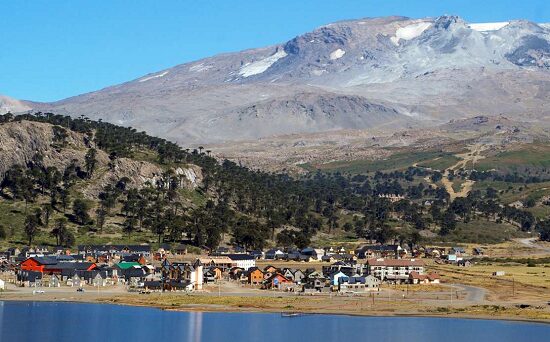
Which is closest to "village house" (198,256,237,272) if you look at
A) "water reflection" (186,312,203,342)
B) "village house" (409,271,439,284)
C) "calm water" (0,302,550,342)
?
"village house" (409,271,439,284)

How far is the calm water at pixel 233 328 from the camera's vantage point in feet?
276

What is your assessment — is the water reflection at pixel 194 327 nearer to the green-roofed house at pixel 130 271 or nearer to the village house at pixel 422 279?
the green-roofed house at pixel 130 271

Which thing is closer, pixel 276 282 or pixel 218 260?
pixel 276 282

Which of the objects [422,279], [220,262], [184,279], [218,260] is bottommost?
[184,279]

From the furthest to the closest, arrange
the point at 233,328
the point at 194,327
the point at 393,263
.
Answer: the point at 393,263 → the point at 194,327 → the point at 233,328

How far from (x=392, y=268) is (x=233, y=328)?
5665 centimetres

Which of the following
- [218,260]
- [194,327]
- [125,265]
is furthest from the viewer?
[218,260]

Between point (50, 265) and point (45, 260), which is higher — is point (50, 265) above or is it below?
below

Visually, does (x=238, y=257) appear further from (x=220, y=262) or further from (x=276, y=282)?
(x=276, y=282)

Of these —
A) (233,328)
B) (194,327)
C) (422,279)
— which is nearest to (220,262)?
(422,279)

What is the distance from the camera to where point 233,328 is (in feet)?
294

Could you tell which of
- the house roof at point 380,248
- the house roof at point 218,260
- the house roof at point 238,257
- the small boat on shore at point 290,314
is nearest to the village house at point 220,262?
the house roof at point 218,260

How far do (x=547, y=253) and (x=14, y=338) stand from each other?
132m

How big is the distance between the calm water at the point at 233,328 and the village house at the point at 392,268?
42624mm
